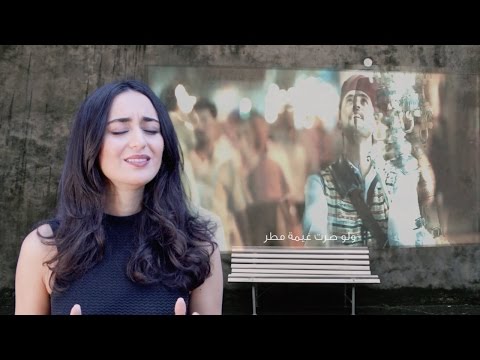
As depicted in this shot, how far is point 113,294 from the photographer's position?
4.20ft

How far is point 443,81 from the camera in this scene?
521 cm

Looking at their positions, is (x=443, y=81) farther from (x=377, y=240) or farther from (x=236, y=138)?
(x=236, y=138)

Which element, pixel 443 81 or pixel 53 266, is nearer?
pixel 53 266

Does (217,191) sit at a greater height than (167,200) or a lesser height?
greater

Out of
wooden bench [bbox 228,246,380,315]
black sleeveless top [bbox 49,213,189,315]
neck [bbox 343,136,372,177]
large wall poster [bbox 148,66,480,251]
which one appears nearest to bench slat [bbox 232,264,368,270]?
wooden bench [bbox 228,246,380,315]

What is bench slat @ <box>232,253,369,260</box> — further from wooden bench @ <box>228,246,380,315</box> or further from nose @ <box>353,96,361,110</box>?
nose @ <box>353,96,361,110</box>

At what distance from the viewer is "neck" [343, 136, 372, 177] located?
5055 mm

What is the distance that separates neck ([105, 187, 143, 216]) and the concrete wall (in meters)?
3.82

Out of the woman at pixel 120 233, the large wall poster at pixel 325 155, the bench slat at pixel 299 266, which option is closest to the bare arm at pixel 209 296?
the woman at pixel 120 233

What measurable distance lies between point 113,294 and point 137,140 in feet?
1.19

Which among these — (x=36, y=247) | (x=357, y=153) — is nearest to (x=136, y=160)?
(x=36, y=247)

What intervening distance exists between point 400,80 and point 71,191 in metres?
4.37

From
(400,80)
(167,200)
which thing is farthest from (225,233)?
(167,200)

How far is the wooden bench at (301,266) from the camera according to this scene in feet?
15.1
